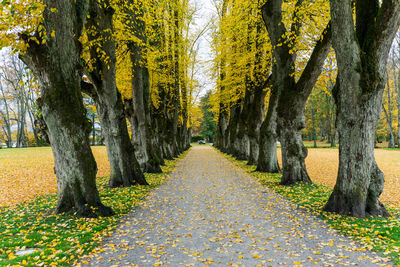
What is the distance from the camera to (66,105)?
19.0 ft

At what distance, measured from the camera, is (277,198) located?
815 cm

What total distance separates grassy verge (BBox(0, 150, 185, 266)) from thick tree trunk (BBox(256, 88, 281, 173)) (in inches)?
312

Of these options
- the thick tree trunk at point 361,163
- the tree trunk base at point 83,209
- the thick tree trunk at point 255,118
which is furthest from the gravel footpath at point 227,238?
the thick tree trunk at point 255,118

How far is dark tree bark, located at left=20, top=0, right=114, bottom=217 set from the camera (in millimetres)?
5691

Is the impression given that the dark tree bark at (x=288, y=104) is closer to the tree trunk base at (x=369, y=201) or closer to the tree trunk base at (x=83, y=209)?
the tree trunk base at (x=369, y=201)

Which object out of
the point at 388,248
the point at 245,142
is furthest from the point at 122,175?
the point at 245,142

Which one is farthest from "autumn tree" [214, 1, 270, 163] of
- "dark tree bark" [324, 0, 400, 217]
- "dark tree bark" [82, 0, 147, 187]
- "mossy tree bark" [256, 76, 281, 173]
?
"dark tree bark" [324, 0, 400, 217]

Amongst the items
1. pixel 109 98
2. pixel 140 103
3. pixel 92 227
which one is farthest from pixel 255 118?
pixel 92 227

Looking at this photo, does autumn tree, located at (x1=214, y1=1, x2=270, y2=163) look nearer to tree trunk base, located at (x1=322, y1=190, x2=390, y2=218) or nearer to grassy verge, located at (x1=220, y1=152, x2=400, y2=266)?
grassy verge, located at (x1=220, y1=152, x2=400, y2=266)

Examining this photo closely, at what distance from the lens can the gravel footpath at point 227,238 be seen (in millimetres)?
3918

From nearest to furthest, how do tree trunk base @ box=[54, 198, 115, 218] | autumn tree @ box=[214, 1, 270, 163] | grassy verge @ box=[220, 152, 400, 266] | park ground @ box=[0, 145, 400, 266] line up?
1. park ground @ box=[0, 145, 400, 266]
2. grassy verge @ box=[220, 152, 400, 266]
3. tree trunk base @ box=[54, 198, 115, 218]
4. autumn tree @ box=[214, 1, 270, 163]

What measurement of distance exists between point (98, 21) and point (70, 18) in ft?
10.6

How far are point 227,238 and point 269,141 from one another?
8892 millimetres

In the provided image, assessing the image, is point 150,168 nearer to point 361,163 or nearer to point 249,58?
point 249,58
